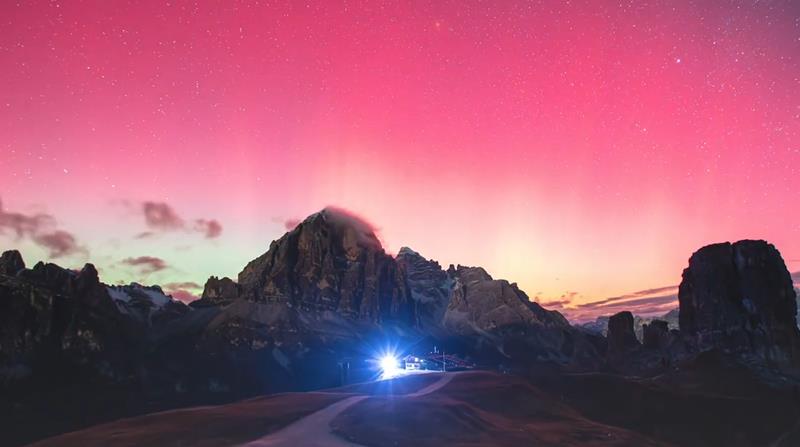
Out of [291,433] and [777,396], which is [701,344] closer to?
[777,396]

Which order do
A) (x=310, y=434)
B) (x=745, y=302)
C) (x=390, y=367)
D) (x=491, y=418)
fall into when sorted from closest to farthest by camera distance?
(x=310, y=434) → (x=491, y=418) → (x=390, y=367) → (x=745, y=302)

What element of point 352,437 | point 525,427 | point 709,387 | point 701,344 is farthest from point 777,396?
point 352,437

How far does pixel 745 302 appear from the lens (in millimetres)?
162125

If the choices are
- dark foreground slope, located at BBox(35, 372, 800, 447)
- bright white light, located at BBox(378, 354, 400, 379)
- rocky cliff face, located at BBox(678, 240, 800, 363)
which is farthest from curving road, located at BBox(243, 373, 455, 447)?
rocky cliff face, located at BBox(678, 240, 800, 363)

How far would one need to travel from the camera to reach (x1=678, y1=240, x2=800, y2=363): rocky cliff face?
156m

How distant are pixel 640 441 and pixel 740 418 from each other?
5959 centimetres

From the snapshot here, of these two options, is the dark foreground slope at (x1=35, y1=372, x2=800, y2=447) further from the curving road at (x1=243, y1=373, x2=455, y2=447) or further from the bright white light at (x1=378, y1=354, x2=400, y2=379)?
the bright white light at (x1=378, y1=354, x2=400, y2=379)

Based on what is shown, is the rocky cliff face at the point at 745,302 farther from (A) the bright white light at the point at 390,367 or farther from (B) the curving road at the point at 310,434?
(B) the curving road at the point at 310,434

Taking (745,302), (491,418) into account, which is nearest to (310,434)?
(491,418)

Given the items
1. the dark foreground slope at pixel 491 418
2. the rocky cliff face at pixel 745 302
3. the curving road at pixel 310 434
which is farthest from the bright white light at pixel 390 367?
the rocky cliff face at pixel 745 302

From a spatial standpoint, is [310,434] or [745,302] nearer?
[310,434]

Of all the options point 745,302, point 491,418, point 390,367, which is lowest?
point 491,418

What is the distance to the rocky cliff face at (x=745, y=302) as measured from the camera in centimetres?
15575

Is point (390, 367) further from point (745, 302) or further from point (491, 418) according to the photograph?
point (745, 302)
